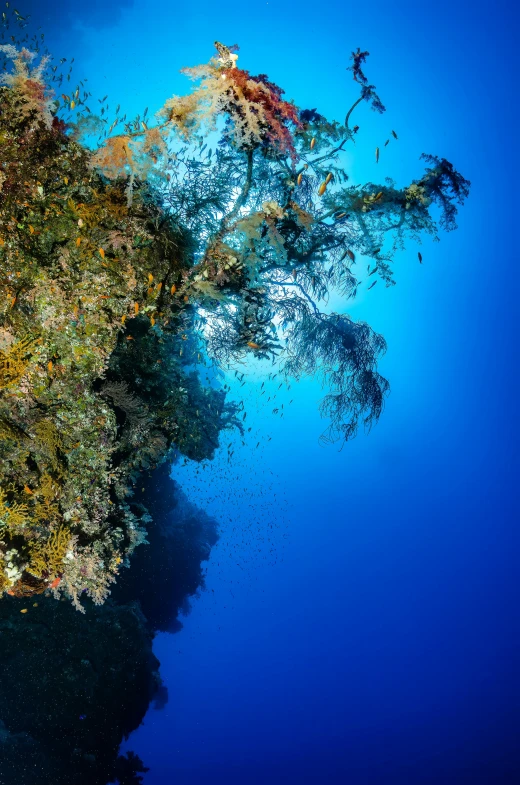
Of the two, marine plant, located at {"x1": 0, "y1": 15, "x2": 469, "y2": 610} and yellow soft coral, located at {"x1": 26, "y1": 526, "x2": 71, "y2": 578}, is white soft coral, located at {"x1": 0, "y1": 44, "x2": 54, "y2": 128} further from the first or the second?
yellow soft coral, located at {"x1": 26, "y1": 526, "x2": 71, "y2": 578}

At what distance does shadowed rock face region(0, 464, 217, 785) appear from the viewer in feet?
26.8

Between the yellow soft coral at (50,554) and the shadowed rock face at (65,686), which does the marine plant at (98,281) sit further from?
the shadowed rock face at (65,686)

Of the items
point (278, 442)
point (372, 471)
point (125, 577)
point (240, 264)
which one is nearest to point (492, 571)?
point (372, 471)

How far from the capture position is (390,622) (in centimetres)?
7375

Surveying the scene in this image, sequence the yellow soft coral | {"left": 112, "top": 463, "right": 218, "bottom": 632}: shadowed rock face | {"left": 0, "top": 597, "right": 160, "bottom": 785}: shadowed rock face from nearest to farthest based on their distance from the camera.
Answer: the yellow soft coral < {"left": 0, "top": 597, "right": 160, "bottom": 785}: shadowed rock face < {"left": 112, "top": 463, "right": 218, "bottom": 632}: shadowed rock face

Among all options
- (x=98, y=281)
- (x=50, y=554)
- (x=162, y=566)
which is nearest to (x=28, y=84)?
(x=98, y=281)

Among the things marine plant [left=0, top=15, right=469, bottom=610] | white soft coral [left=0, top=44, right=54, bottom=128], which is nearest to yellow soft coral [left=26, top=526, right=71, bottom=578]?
marine plant [left=0, top=15, right=469, bottom=610]

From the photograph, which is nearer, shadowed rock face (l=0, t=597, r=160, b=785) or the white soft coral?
the white soft coral

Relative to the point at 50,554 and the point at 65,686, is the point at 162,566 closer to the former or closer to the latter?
the point at 65,686

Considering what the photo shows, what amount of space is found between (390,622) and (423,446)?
37379 millimetres

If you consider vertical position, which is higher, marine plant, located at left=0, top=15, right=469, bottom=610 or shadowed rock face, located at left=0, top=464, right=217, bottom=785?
marine plant, located at left=0, top=15, right=469, bottom=610

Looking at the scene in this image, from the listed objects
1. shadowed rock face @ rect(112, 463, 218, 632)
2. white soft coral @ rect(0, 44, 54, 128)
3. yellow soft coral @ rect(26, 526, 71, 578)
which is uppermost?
white soft coral @ rect(0, 44, 54, 128)

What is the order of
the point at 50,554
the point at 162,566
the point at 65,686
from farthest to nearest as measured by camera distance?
the point at 162,566, the point at 65,686, the point at 50,554

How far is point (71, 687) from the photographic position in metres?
8.59
